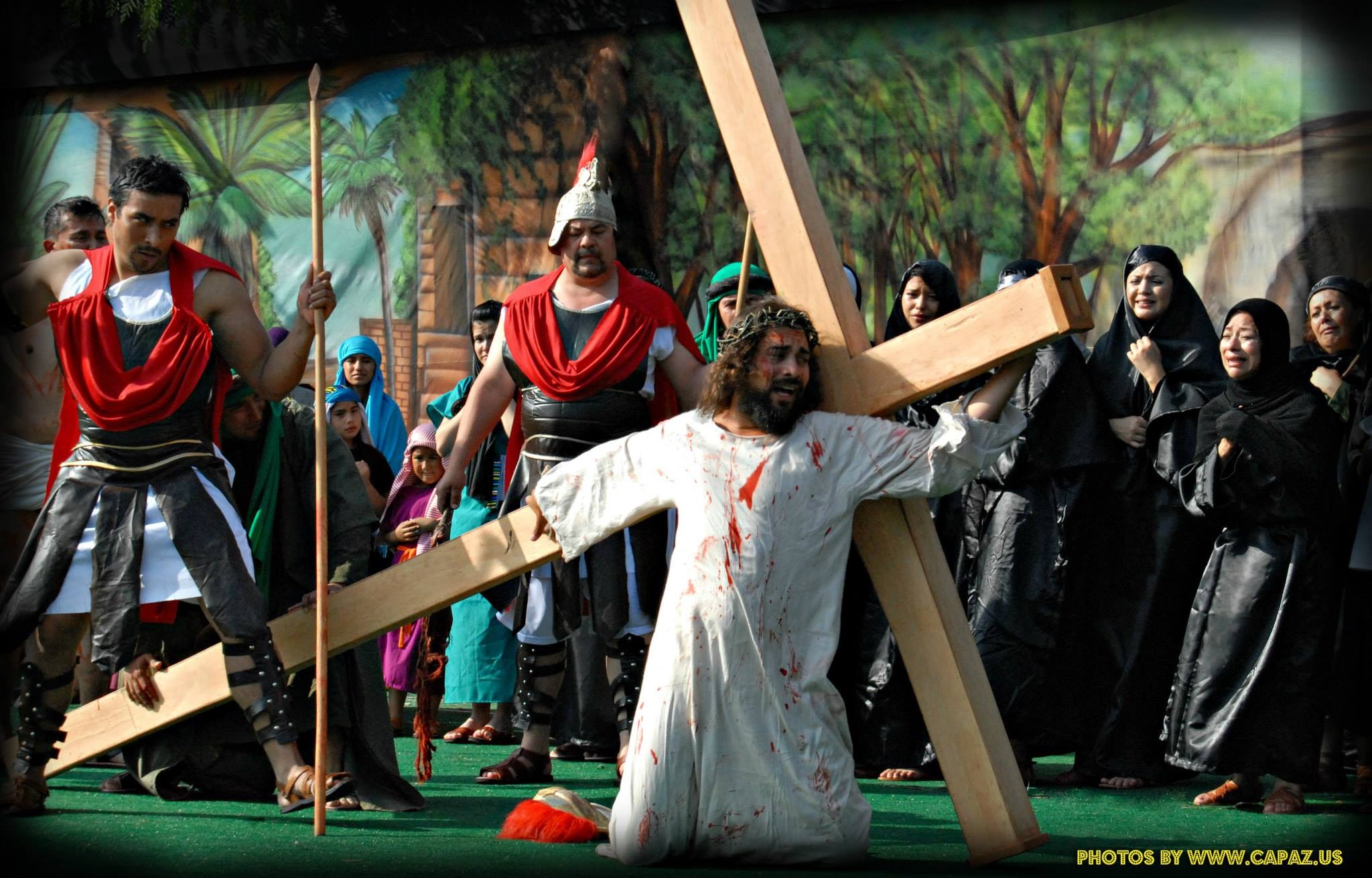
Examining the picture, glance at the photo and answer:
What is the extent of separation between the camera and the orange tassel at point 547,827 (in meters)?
5.34

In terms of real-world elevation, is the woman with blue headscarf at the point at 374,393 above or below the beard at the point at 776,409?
above

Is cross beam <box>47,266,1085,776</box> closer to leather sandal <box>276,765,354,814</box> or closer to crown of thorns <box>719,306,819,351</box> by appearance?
crown of thorns <box>719,306,819,351</box>

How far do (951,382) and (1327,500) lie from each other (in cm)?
214

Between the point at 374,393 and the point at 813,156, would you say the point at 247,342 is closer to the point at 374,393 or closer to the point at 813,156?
the point at 374,393

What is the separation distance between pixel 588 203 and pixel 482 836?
2.36 meters

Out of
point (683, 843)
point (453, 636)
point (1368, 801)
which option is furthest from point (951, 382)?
point (453, 636)

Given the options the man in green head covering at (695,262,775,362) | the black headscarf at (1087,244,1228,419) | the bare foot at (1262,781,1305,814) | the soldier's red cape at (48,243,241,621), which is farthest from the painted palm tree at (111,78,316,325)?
the bare foot at (1262,781,1305,814)

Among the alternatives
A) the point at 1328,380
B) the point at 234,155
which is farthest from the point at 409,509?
the point at 234,155

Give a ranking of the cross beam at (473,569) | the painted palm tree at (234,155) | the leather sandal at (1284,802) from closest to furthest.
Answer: the cross beam at (473,569)
the leather sandal at (1284,802)
the painted palm tree at (234,155)

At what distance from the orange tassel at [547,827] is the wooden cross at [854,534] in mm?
715

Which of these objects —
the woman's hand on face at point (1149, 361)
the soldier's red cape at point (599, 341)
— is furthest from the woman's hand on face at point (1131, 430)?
the soldier's red cape at point (599, 341)

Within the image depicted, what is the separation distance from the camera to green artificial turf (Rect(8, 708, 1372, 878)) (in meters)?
4.84

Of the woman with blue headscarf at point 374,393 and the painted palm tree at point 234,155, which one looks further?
the painted palm tree at point 234,155

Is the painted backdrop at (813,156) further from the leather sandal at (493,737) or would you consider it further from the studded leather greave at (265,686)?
the studded leather greave at (265,686)
